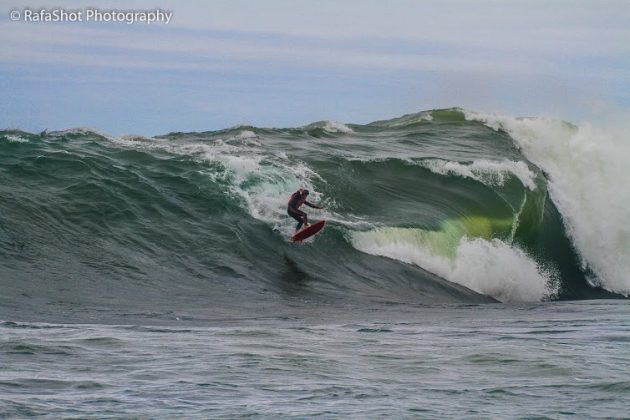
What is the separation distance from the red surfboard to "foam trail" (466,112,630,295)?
27.1ft

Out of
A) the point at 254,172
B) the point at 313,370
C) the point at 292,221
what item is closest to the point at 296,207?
the point at 292,221

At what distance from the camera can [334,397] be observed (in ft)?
30.3

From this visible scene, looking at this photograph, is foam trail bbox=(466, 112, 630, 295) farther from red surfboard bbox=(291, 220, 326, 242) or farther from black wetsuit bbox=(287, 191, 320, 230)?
black wetsuit bbox=(287, 191, 320, 230)

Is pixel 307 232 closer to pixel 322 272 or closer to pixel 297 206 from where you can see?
pixel 297 206

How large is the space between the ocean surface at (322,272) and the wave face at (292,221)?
0.06 metres

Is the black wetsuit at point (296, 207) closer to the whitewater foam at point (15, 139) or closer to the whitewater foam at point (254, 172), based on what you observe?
the whitewater foam at point (254, 172)

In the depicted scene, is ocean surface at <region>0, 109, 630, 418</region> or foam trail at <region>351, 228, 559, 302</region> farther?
foam trail at <region>351, 228, 559, 302</region>

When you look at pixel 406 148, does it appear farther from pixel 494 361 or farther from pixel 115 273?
pixel 494 361

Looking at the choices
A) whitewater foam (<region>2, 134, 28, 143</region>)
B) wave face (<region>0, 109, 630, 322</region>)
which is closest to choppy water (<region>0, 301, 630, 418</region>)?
wave face (<region>0, 109, 630, 322</region>)

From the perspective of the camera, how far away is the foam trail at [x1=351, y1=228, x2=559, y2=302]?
20.6 meters

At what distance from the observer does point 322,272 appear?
18828 millimetres

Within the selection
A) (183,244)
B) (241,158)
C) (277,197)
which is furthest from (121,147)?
(183,244)

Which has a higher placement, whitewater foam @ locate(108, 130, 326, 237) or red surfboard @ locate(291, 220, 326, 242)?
whitewater foam @ locate(108, 130, 326, 237)

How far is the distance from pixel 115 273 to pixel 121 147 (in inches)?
331
